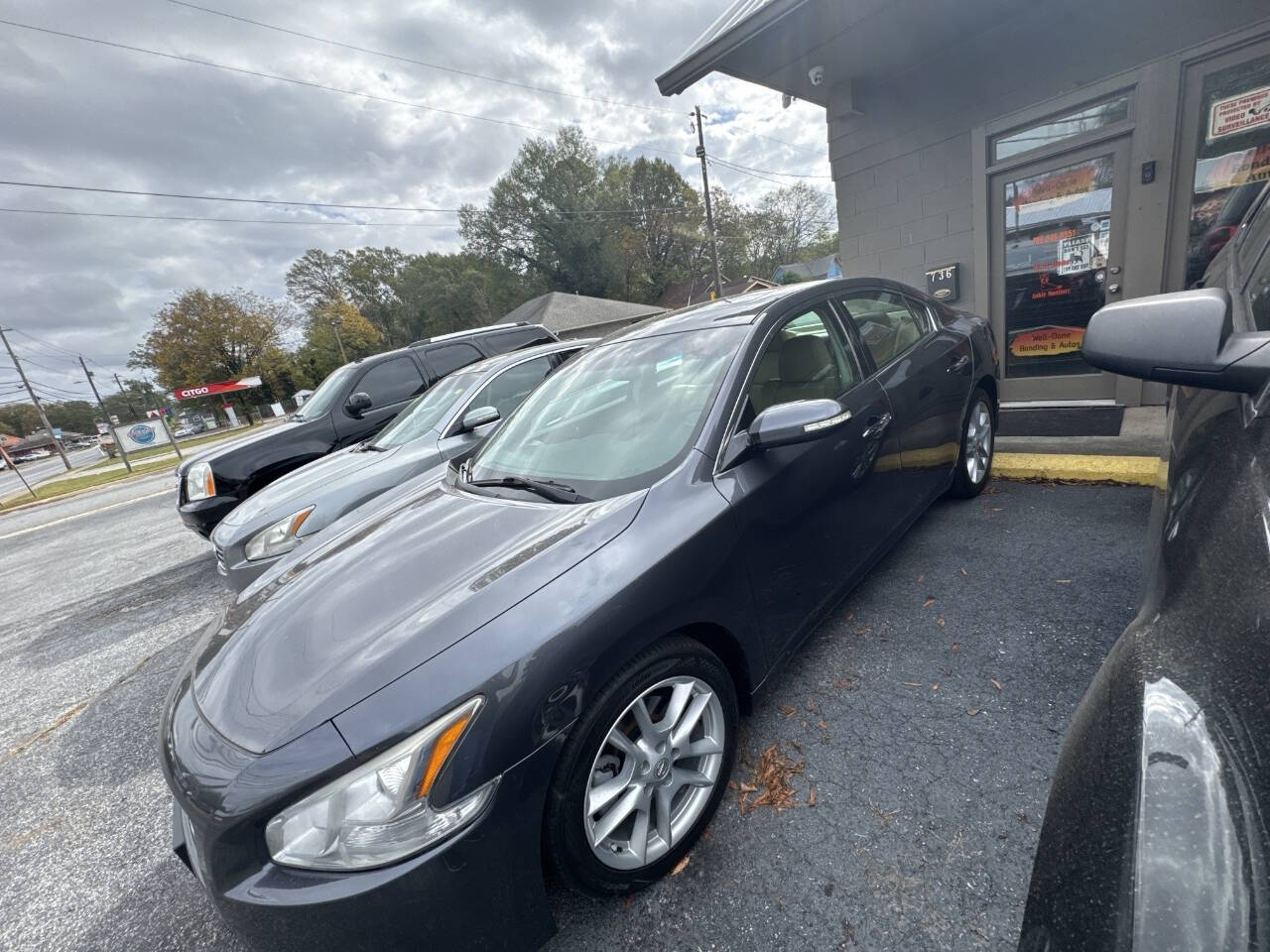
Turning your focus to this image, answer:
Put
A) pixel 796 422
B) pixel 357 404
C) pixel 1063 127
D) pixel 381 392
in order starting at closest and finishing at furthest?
pixel 796 422, pixel 1063 127, pixel 357 404, pixel 381 392

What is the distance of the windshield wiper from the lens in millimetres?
1834

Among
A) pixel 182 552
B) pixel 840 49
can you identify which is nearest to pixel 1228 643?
pixel 840 49

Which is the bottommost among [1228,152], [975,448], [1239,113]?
[975,448]

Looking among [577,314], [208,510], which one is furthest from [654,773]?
[577,314]

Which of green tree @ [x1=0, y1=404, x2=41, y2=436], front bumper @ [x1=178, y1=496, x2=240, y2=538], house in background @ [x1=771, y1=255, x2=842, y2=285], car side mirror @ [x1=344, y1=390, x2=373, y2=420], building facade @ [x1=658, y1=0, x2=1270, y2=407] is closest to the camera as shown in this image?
building facade @ [x1=658, y1=0, x2=1270, y2=407]

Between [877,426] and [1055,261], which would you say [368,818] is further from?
[1055,261]

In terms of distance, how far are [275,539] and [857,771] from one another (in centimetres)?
344

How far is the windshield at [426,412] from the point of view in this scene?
429 cm

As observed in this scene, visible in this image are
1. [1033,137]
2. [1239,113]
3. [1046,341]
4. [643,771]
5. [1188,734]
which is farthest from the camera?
[1046,341]

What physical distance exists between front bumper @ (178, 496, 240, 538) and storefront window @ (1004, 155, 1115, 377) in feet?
24.4

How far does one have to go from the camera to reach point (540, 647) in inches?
49.5

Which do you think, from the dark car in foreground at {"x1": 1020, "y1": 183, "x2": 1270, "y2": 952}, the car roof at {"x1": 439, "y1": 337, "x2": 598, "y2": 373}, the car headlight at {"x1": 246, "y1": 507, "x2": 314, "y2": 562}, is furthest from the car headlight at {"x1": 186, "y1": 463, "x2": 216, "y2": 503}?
the dark car in foreground at {"x1": 1020, "y1": 183, "x2": 1270, "y2": 952}

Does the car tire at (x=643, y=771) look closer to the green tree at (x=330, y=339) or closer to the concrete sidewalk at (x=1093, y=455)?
the concrete sidewalk at (x=1093, y=455)

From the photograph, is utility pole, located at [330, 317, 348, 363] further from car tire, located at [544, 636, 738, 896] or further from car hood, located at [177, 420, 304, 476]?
car tire, located at [544, 636, 738, 896]
